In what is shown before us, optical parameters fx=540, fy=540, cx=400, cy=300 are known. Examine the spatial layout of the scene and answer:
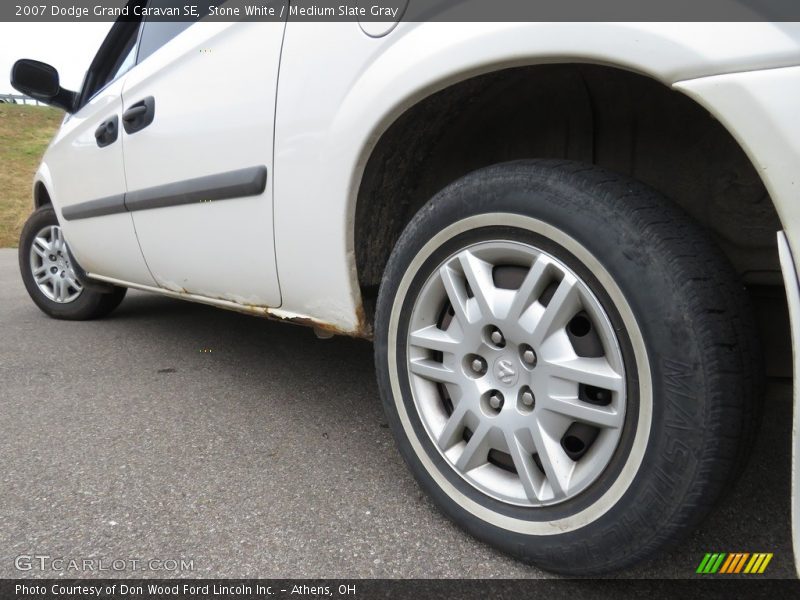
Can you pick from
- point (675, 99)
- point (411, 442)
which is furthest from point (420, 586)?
point (675, 99)

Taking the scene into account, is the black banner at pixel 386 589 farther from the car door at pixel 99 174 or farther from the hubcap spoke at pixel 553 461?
the car door at pixel 99 174

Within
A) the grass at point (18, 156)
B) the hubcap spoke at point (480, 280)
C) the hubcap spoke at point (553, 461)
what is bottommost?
the grass at point (18, 156)

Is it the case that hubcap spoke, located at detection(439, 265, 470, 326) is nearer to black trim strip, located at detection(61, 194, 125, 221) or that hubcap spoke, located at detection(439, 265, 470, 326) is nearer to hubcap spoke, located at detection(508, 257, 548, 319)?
hubcap spoke, located at detection(508, 257, 548, 319)

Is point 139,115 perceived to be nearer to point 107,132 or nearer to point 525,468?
point 107,132

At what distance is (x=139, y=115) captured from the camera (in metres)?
1.99

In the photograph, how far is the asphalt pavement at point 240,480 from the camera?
3.54ft

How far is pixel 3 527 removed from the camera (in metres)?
1.18

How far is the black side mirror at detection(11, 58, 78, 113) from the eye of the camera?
2.53m

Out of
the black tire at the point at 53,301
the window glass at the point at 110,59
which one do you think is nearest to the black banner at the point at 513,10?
the window glass at the point at 110,59

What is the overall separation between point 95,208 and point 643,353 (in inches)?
93.7

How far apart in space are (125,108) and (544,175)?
1.85 m

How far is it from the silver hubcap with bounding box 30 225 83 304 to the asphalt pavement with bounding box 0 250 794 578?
897mm

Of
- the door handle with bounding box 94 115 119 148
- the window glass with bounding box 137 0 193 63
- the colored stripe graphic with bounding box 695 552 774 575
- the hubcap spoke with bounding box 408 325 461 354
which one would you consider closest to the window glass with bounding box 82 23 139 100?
the window glass with bounding box 137 0 193 63

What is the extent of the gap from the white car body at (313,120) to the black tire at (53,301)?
923mm
